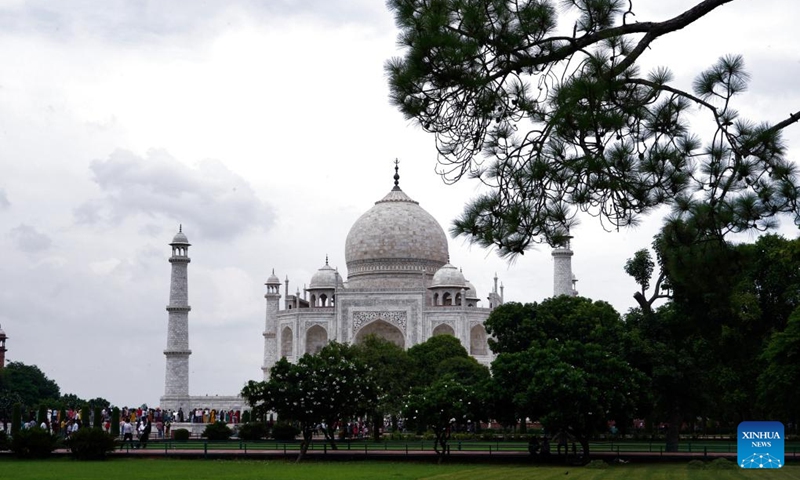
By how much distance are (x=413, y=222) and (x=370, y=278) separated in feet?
13.0

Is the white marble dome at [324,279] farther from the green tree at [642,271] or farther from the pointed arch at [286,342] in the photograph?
the green tree at [642,271]

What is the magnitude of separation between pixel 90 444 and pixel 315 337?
31.1 m

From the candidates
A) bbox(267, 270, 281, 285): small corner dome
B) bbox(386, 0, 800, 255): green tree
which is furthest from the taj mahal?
bbox(386, 0, 800, 255): green tree

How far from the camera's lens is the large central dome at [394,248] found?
61906 mm

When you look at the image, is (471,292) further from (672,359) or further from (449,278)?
(672,359)

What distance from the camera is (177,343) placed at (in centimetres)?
5438

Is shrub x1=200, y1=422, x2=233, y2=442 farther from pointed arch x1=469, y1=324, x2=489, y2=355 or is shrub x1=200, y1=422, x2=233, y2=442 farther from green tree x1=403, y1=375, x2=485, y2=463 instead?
pointed arch x1=469, y1=324, x2=489, y2=355

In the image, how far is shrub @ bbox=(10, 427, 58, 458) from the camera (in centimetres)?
2836

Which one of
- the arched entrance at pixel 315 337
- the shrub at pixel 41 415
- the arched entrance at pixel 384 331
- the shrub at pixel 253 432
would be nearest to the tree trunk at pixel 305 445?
the shrub at pixel 253 432

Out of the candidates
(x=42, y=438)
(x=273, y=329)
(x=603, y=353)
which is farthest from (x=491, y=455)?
(x=273, y=329)

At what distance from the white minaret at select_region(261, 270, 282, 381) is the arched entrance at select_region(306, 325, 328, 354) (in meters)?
2.46

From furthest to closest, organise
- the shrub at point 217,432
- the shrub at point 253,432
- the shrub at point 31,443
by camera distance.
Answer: the shrub at point 217,432 < the shrub at point 253,432 < the shrub at point 31,443

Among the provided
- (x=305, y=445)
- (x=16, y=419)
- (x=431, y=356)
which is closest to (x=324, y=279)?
(x=431, y=356)

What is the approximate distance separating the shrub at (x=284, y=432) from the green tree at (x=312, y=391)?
651 cm
